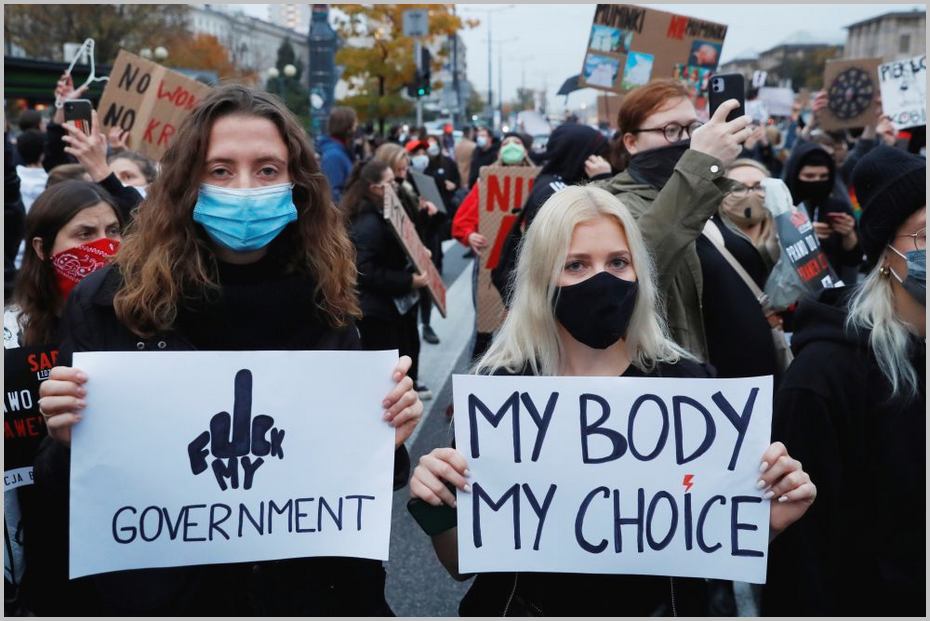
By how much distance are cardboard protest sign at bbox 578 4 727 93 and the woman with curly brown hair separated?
5355 millimetres

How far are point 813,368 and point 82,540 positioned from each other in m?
1.71

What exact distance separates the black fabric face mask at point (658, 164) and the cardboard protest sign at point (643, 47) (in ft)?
13.4

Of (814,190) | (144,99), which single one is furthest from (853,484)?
(144,99)

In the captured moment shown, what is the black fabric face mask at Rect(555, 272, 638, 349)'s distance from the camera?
6.67 feet

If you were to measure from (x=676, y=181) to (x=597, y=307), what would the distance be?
880mm

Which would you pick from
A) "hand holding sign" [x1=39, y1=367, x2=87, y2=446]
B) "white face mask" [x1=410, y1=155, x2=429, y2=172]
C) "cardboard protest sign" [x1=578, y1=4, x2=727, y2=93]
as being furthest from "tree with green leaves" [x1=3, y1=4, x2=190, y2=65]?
"hand holding sign" [x1=39, y1=367, x2=87, y2=446]

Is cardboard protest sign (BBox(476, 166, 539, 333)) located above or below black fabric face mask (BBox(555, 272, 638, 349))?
below

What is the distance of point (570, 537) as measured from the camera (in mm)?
1886

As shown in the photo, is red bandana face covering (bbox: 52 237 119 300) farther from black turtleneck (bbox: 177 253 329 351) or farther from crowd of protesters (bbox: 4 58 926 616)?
black turtleneck (bbox: 177 253 329 351)

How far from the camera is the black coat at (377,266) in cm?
560

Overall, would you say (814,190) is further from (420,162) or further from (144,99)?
(420,162)

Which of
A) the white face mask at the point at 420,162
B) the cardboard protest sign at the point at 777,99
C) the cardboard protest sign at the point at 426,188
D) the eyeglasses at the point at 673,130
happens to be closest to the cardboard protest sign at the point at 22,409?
the eyeglasses at the point at 673,130

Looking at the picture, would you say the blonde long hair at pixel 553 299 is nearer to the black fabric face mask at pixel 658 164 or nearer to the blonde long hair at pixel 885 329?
the blonde long hair at pixel 885 329

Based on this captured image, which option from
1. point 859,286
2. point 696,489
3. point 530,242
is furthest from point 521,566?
point 859,286
